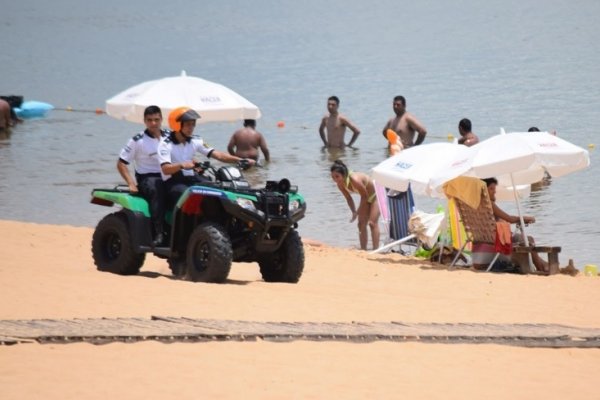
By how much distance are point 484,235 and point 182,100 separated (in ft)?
24.0

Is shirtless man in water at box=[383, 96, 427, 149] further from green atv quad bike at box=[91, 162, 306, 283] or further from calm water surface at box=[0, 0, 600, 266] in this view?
green atv quad bike at box=[91, 162, 306, 283]

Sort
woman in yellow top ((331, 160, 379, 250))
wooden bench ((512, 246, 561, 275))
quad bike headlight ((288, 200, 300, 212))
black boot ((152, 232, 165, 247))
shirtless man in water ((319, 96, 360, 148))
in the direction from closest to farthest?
quad bike headlight ((288, 200, 300, 212))
black boot ((152, 232, 165, 247))
wooden bench ((512, 246, 561, 275))
woman in yellow top ((331, 160, 379, 250))
shirtless man in water ((319, 96, 360, 148))

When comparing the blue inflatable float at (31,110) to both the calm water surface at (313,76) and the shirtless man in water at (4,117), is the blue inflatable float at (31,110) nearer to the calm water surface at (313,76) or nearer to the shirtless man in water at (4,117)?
the calm water surface at (313,76)

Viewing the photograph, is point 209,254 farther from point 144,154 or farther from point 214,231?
point 144,154

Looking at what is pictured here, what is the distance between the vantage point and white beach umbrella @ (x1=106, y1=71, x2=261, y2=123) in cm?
2091

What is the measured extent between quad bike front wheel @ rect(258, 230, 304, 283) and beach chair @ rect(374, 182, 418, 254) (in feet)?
13.8

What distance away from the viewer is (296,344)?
898 centimetres

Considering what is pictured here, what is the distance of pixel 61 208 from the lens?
2123 centimetres

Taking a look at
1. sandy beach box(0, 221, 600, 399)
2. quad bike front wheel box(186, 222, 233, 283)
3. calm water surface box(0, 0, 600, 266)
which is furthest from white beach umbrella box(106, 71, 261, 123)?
quad bike front wheel box(186, 222, 233, 283)

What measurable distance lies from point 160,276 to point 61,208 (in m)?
9.05

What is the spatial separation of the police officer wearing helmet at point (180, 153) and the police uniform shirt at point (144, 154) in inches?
6.9

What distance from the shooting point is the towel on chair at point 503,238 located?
570 inches

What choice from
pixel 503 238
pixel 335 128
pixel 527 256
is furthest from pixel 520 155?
pixel 335 128

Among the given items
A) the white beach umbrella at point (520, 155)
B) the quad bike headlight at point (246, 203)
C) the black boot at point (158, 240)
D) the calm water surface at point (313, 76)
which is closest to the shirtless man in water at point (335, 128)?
the calm water surface at point (313, 76)
